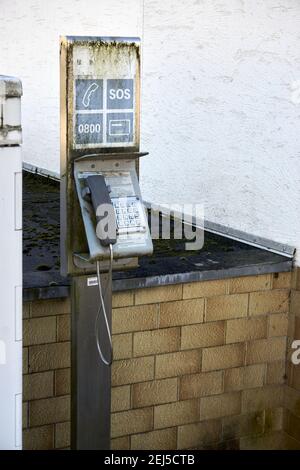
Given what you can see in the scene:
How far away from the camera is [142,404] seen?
462 centimetres

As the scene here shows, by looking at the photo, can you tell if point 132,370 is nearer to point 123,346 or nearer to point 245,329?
point 123,346

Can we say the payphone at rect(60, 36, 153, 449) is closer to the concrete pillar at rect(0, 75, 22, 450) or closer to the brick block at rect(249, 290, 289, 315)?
the concrete pillar at rect(0, 75, 22, 450)

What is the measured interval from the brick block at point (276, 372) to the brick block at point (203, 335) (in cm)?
35

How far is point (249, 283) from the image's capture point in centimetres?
483

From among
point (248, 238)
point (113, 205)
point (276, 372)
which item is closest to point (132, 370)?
point (276, 372)

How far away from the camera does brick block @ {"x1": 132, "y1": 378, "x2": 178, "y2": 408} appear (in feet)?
15.1

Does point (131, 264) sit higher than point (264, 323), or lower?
higher

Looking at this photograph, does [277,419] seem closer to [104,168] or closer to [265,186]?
[265,186]

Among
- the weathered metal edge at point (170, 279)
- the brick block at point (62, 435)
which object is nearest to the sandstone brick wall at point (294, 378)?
the weathered metal edge at point (170, 279)

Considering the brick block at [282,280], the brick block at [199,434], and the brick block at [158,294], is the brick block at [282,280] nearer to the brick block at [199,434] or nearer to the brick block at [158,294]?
the brick block at [158,294]

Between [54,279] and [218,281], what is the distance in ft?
2.79

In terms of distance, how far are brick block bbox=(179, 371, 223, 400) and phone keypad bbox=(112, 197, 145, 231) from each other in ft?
4.44

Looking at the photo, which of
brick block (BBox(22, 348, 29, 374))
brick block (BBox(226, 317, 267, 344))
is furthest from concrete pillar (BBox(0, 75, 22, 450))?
brick block (BBox(226, 317, 267, 344))
